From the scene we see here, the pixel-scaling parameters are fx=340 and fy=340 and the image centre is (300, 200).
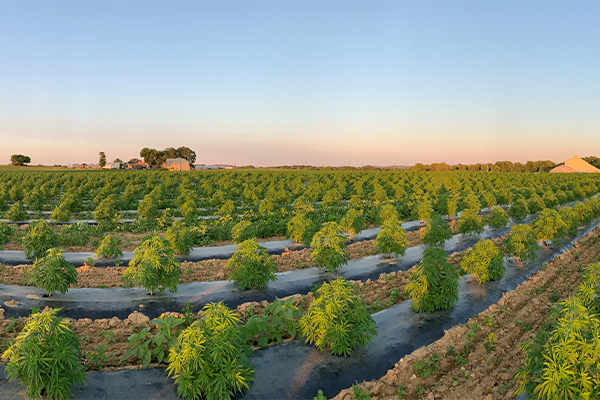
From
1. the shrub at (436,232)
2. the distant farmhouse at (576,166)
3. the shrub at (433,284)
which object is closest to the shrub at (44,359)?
the shrub at (433,284)

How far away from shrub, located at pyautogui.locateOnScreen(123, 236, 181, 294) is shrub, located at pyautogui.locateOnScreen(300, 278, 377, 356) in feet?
12.1

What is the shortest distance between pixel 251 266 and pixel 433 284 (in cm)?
423

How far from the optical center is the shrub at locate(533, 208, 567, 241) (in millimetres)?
12562

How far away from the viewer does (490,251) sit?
29.9ft

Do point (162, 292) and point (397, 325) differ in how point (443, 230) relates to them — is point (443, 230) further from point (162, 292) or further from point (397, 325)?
point (162, 292)

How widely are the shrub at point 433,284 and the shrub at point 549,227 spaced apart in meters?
7.63

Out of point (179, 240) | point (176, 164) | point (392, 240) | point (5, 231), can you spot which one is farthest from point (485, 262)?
point (176, 164)

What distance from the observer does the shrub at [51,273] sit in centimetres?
749

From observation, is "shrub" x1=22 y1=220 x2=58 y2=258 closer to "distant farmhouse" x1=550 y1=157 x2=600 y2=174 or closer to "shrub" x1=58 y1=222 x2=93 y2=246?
"shrub" x1=58 y1=222 x2=93 y2=246

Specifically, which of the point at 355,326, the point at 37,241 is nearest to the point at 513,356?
the point at 355,326

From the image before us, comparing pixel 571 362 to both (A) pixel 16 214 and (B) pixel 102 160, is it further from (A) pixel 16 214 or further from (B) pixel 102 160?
(B) pixel 102 160

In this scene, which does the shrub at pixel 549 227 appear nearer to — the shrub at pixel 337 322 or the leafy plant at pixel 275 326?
the shrub at pixel 337 322

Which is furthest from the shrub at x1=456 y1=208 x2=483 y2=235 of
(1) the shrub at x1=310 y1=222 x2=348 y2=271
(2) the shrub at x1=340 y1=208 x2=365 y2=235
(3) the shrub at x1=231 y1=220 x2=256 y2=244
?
(3) the shrub at x1=231 y1=220 x2=256 y2=244

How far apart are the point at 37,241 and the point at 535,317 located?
44.4ft
